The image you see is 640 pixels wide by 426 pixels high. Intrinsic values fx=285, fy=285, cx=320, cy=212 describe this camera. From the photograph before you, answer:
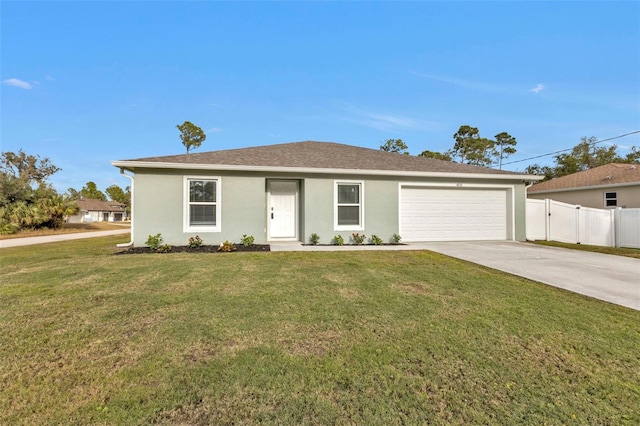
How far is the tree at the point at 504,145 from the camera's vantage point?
30.6 m

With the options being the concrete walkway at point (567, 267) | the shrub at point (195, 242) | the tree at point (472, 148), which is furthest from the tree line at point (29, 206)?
the tree at point (472, 148)

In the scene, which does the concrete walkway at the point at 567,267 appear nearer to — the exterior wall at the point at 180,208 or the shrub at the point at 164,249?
the exterior wall at the point at 180,208

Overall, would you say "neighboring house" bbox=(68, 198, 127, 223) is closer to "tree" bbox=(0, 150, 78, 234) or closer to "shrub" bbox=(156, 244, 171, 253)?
"tree" bbox=(0, 150, 78, 234)

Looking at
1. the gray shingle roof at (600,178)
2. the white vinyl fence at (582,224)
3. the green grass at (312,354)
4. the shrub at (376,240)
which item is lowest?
the green grass at (312,354)

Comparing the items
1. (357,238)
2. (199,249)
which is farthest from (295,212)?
(199,249)

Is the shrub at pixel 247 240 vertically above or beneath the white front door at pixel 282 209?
beneath

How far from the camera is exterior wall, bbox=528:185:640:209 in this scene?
13.4m

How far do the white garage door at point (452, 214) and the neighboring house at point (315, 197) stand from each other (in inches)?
1.5

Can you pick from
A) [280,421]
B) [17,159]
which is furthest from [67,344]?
[17,159]

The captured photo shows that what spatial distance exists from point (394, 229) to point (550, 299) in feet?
20.5

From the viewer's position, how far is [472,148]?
100.0 feet

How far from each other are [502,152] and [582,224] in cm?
2343

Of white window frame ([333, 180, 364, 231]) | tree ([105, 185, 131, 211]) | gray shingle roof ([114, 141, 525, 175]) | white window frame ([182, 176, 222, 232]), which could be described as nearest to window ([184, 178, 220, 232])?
white window frame ([182, 176, 222, 232])

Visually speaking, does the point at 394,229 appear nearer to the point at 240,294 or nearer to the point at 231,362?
the point at 240,294
